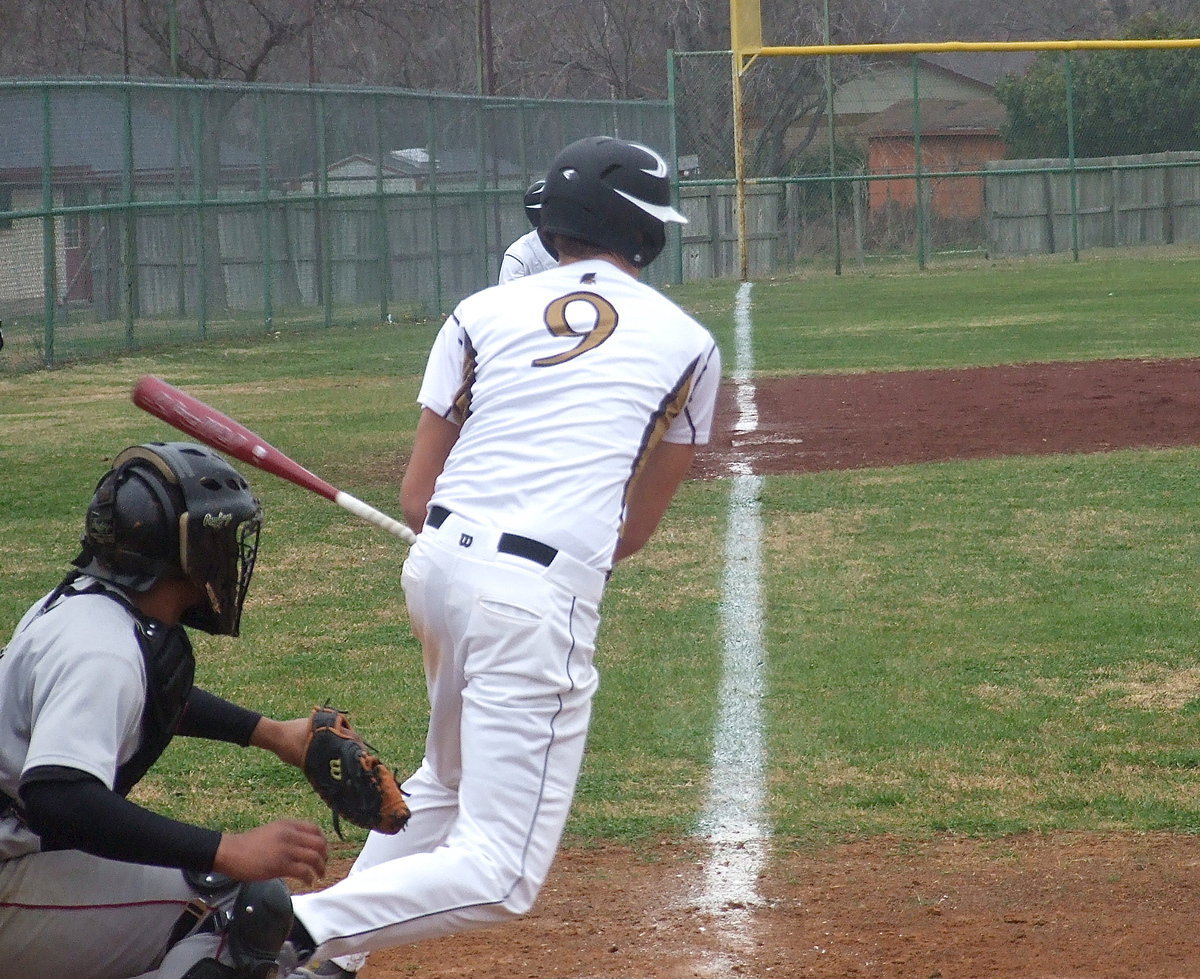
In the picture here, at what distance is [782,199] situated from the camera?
98.4 feet

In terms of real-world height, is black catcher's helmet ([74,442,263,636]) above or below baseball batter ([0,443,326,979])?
above

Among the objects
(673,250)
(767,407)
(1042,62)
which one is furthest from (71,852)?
(1042,62)

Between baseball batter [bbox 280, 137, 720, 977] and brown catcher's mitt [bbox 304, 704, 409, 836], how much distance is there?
0.11 meters

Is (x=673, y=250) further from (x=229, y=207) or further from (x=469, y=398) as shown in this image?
(x=469, y=398)

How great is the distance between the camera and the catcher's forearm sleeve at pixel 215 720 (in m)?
3.07

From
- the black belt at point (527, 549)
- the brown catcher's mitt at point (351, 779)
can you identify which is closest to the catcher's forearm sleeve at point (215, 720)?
the brown catcher's mitt at point (351, 779)

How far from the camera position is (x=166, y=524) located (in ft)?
8.86

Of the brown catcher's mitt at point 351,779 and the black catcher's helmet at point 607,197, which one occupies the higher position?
the black catcher's helmet at point 607,197

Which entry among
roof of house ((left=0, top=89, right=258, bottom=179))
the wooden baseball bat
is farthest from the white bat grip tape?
roof of house ((left=0, top=89, right=258, bottom=179))

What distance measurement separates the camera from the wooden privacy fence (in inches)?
1243

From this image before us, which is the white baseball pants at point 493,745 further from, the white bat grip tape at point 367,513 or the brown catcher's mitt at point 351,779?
the white bat grip tape at point 367,513

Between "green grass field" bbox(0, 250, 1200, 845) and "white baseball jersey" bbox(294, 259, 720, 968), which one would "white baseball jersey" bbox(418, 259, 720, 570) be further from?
"green grass field" bbox(0, 250, 1200, 845)

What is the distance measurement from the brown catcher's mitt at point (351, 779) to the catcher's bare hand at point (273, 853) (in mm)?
258

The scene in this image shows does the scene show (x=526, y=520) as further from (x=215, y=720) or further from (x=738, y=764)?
(x=738, y=764)
